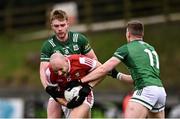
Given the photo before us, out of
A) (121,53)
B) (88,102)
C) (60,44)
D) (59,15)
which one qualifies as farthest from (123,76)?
(59,15)

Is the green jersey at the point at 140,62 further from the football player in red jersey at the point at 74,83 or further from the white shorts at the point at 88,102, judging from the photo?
the white shorts at the point at 88,102

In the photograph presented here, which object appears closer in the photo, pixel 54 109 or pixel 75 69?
pixel 75 69

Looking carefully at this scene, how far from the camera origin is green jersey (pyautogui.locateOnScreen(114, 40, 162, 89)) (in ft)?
32.6

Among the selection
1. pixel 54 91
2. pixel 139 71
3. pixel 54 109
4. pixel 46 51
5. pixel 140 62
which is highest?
pixel 46 51

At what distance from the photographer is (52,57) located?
9609mm

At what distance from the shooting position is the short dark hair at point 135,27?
390 inches

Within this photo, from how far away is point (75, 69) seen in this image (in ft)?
32.2

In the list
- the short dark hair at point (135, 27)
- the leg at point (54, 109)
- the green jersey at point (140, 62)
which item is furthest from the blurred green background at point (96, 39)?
the short dark hair at point (135, 27)

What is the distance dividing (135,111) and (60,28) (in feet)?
4.72

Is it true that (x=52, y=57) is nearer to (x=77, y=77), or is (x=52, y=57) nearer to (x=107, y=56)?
(x=77, y=77)

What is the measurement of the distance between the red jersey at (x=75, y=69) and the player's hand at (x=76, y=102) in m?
0.23

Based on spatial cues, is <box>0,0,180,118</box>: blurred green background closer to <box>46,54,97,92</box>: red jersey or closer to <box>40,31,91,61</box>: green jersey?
<box>40,31,91,61</box>: green jersey

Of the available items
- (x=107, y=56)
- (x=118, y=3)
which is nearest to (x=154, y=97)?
(x=107, y=56)

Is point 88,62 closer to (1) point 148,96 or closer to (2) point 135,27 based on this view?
(2) point 135,27
